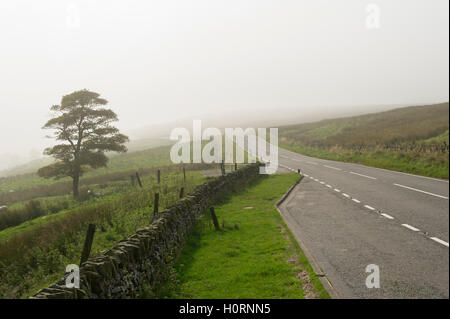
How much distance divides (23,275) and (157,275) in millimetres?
4966

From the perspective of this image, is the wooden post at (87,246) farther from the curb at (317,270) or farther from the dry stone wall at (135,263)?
the curb at (317,270)

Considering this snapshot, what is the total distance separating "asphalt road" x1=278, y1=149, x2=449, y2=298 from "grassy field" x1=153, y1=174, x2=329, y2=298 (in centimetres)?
67

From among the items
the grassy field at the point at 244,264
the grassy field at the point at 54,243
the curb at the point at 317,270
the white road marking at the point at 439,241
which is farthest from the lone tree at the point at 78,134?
the white road marking at the point at 439,241

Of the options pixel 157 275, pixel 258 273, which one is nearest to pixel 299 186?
pixel 258 273

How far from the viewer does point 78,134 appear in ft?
92.8

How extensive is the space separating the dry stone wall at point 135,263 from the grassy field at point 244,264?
0.46 meters

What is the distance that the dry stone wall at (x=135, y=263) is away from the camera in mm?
5145

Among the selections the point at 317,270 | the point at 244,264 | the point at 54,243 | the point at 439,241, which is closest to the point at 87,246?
the point at 244,264

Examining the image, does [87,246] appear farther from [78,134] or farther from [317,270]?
[78,134]

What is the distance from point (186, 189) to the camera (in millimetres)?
21703

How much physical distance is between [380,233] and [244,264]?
530cm
